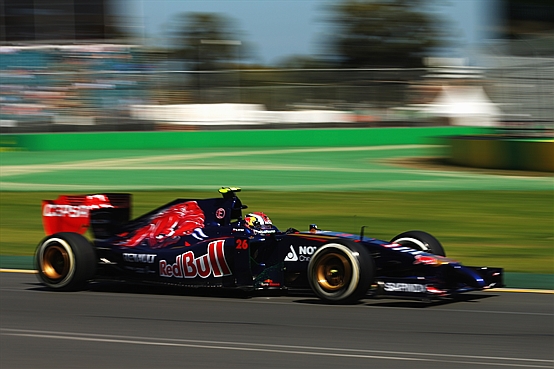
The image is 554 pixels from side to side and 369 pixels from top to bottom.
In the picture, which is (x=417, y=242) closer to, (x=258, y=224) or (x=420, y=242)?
(x=420, y=242)

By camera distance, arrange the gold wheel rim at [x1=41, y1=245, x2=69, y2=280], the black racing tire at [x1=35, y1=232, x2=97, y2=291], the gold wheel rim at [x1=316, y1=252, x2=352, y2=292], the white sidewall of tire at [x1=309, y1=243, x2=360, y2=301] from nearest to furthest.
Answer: the white sidewall of tire at [x1=309, y1=243, x2=360, y2=301] → the gold wheel rim at [x1=316, y1=252, x2=352, y2=292] → the black racing tire at [x1=35, y1=232, x2=97, y2=291] → the gold wheel rim at [x1=41, y1=245, x2=69, y2=280]

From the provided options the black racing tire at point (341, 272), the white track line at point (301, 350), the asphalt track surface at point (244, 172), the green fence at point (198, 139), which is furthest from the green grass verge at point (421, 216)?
the green fence at point (198, 139)

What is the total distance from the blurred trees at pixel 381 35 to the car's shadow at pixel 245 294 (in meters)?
65.7

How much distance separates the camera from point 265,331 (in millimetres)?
6875

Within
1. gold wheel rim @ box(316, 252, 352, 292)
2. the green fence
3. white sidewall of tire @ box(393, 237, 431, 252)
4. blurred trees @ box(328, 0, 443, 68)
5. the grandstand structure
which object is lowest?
gold wheel rim @ box(316, 252, 352, 292)

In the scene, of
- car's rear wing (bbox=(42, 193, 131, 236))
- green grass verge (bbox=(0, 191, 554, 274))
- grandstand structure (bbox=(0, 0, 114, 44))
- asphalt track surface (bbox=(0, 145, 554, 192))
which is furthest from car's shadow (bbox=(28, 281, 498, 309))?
grandstand structure (bbox=(0, 0, 114, 44))

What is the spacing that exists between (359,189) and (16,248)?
743 cm

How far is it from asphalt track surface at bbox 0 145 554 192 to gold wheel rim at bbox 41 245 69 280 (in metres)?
9.85

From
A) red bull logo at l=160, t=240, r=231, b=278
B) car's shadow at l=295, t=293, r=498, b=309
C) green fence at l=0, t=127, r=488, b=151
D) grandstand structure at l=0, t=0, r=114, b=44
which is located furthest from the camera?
grandstand structure at l=0, t=0, r=114, b=44

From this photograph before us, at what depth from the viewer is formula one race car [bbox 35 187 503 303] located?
759cm

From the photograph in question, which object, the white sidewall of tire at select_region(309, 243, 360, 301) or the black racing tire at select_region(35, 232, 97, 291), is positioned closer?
the white sidewall of tire at select_region(309, 243, 360, 301)

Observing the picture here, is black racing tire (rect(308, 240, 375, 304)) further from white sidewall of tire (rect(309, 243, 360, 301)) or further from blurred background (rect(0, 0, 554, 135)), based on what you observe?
blurred background (rect(0, 0, 554, 135))

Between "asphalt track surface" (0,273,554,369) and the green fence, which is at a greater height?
the green fence

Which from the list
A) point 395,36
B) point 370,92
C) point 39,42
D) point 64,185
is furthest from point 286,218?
point 395,36
